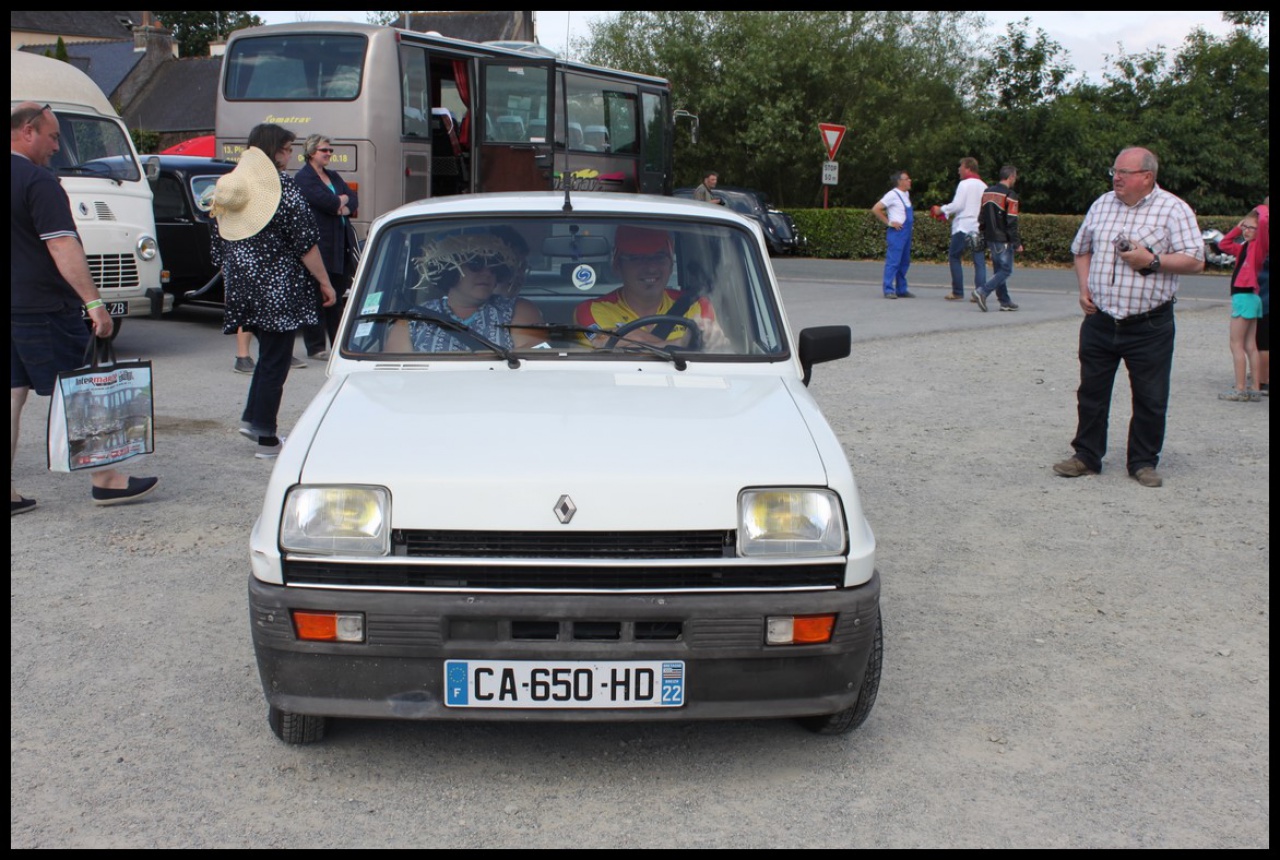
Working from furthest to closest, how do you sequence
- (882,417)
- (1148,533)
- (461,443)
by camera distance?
(882,417) → (1148,533) → (461,443)

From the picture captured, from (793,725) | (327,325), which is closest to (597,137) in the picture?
(327,325)

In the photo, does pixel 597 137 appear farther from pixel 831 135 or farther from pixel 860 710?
pixel 860 710

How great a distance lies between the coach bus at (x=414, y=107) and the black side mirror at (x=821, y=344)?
10.7 m

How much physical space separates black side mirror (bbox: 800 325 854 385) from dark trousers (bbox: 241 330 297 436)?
398cm

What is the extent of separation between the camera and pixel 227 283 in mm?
7898

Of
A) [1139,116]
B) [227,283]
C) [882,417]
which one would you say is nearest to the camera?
[227,283]

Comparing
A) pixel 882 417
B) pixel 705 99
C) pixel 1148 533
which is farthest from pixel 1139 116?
pixel 1148 533

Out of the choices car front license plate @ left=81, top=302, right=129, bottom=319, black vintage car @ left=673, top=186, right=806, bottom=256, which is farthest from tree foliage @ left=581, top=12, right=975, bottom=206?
car front license plate @ left=81, top=302, right=129, bottom=319

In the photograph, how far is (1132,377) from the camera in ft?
24.3

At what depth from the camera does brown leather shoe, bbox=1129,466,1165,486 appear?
7398 mm

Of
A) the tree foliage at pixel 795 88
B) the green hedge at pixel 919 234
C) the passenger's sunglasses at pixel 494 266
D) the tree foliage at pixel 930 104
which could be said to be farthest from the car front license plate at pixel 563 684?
the tree foliage at pixel 795 88

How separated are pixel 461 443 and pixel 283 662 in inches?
29.8

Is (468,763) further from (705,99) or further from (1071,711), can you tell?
(705,99)

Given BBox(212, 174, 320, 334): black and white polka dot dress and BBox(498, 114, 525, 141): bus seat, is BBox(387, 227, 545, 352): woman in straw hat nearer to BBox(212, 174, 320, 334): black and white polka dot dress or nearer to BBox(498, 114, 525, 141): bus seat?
BBox(212, 174, 320, 334): black and white polka dot dress
